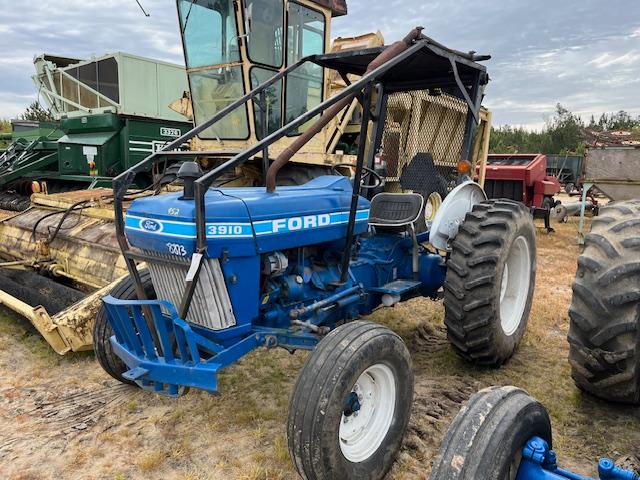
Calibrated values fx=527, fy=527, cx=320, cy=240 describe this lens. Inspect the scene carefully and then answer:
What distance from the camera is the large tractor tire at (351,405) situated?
6.91 ft

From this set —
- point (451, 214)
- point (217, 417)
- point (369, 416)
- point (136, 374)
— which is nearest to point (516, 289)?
point (451, 214)

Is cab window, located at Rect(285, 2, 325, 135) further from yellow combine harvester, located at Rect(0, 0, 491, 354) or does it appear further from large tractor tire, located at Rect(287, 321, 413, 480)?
large tractor tire, located at Rect(287, 321, 413, 480)

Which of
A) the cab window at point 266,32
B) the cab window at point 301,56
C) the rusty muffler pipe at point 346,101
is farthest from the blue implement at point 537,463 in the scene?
the cab window at point 266,32

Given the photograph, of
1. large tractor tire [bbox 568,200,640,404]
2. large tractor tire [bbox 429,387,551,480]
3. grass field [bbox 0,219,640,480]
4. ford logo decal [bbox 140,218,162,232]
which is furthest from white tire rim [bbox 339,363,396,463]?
ford logo decal [bbox 140,218,162,232]

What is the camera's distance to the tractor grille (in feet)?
8.06

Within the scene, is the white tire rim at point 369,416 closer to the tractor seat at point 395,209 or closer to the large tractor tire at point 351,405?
the large tractor tire at point 351,405

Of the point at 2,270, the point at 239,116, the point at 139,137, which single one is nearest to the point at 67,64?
the point at 139,137

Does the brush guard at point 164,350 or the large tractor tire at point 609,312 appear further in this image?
the large tractor tire at point 609,312

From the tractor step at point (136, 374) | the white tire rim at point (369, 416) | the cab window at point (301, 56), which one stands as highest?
the cab window at point (301, 56)

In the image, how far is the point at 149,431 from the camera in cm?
285

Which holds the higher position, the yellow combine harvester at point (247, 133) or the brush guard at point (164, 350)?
the yellow combine harvester at point (247, 133)

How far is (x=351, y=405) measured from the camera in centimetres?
233

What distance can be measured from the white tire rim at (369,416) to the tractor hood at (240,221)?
2.60 ft

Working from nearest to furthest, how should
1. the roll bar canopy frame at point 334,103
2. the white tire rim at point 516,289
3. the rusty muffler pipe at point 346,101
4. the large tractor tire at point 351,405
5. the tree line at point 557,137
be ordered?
the large tractor tire at point 351,405, the roll bar canopy frame at point 334,103, the rusty muffler pipe at point 346,101, the white tire rim at point 516,289, the tree line at point 557,137
